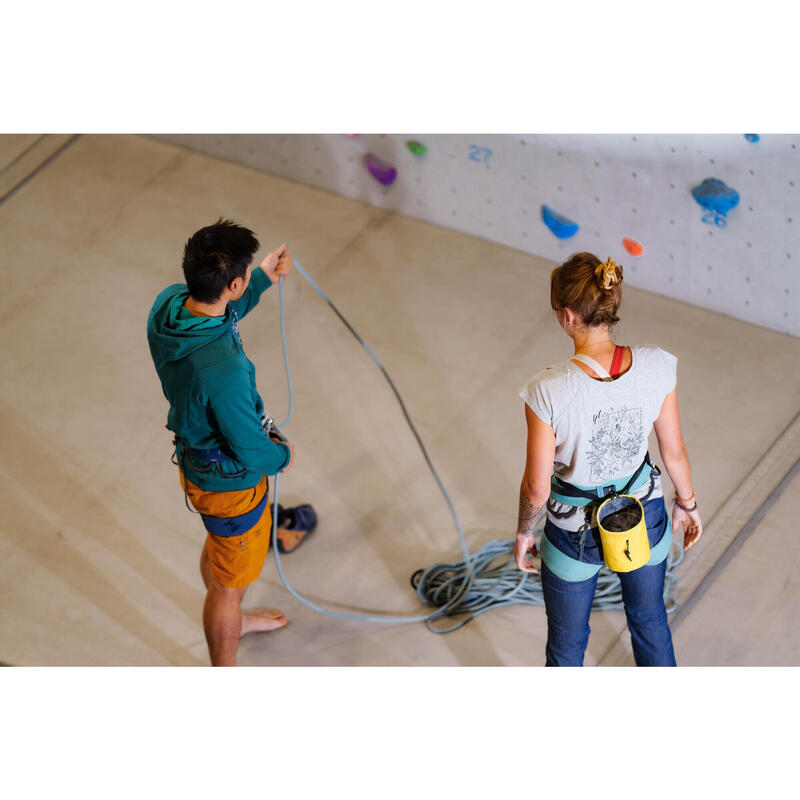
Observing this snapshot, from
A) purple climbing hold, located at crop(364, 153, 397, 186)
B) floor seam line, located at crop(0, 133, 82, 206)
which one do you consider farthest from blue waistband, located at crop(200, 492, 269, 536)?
floor seam line, located at crop(0, 133, 82, 206)

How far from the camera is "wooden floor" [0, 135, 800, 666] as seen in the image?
10.2ft

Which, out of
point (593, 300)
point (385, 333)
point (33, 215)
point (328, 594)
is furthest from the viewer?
point (33, 215)

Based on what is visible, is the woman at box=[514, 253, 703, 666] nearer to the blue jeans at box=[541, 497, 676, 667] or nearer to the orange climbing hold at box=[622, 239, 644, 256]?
the blue jeans at box=[541, 497, 676, 667]

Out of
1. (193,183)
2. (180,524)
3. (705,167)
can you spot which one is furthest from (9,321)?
(705,167)

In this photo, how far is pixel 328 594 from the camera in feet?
10.6

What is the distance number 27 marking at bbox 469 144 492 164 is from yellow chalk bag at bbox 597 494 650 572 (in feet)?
7.16

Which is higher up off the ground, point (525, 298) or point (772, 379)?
point (525, 298)

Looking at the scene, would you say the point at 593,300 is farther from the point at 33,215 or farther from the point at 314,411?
the point at 33,215

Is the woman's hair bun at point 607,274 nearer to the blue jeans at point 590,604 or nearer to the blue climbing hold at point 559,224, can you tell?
the blue jeans at point 590,604

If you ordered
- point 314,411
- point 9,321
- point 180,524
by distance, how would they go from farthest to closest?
point 9,321
point 314,411
point 180,524

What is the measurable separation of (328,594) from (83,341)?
1.68 metres

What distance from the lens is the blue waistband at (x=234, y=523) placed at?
260cm

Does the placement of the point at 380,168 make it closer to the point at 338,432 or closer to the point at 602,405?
the point at 338,432

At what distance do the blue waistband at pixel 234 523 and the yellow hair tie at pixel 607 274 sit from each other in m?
1.10
